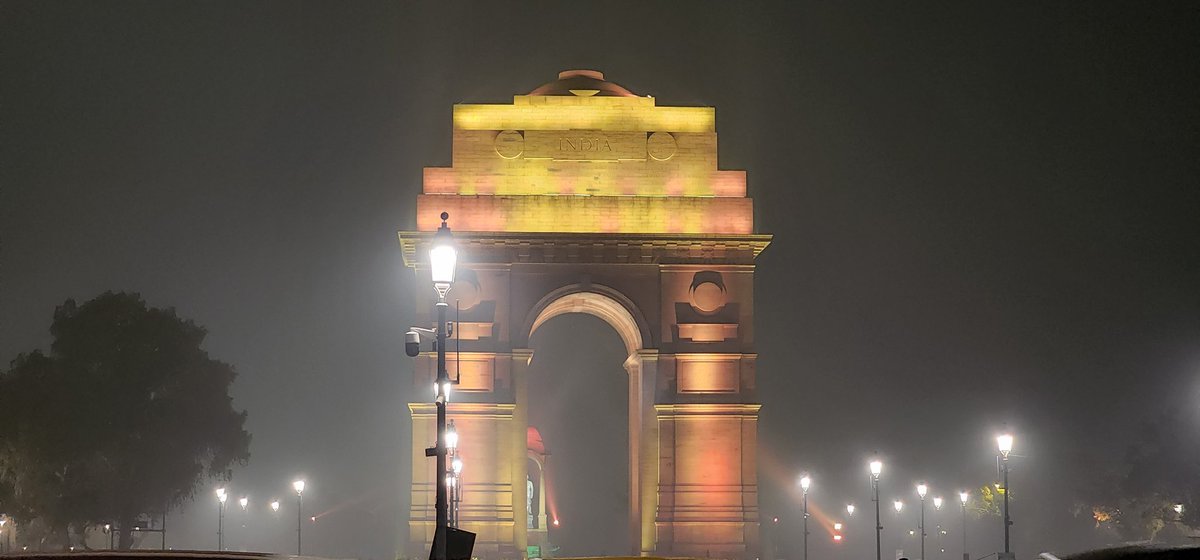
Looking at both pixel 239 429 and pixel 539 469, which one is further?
pixel 539 469

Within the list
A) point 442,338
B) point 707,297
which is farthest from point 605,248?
point 442,338

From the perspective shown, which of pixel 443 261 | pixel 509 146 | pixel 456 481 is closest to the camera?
pixel 443 261

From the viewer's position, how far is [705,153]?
163 feet

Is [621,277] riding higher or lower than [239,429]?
higher

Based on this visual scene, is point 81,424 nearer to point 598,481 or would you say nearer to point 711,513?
point 711,513

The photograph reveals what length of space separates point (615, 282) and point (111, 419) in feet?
72.3

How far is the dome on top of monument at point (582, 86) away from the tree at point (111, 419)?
20.1m

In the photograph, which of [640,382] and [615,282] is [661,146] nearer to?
[615,282]

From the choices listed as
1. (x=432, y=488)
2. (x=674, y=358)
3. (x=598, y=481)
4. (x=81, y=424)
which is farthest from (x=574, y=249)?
(x=598, y=481)

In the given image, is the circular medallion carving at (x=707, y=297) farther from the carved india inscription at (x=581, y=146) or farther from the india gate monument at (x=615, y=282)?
the carved india inscription at (x=581, y=146)

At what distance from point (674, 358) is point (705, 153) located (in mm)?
6810

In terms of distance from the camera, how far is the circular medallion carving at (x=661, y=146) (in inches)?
1953

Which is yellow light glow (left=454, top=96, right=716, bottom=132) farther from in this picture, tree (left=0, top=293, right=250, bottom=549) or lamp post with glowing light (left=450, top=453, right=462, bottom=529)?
tree (left=0, top=293, right=250, bottom=549)

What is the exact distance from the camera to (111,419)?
58438mm
